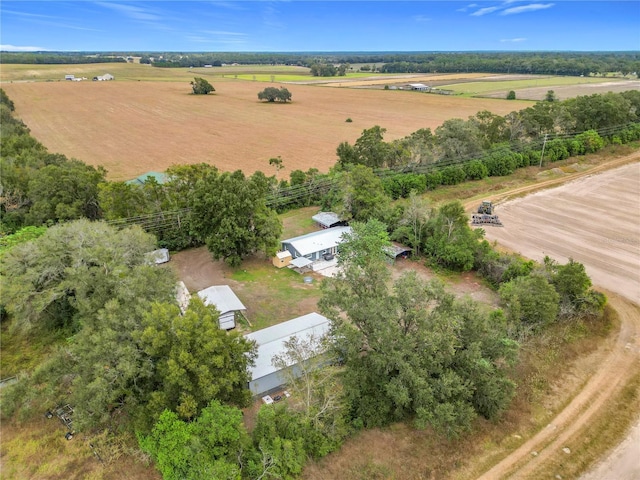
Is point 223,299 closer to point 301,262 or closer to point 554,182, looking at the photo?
point 301,262

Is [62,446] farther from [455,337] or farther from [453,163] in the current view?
[453,163]

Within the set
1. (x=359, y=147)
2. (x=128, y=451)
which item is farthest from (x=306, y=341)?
(x=359, y=147)

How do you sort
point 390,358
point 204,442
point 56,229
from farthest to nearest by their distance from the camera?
point 56,229 < point 390,358 < point 204,442

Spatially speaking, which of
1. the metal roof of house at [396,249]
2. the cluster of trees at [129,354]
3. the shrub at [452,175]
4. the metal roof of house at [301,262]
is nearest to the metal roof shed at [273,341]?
the cluster of trees at [129,354]

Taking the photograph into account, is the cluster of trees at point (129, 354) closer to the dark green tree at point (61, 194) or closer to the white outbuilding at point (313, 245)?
the white outbuilding at point (313, 245)

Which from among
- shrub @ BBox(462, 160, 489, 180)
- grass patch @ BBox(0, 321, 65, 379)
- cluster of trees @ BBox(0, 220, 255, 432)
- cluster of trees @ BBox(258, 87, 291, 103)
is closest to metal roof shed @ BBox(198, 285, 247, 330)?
cluster of trees @ BBox(0, 220, 255, 432)

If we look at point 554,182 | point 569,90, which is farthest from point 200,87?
point 569,90

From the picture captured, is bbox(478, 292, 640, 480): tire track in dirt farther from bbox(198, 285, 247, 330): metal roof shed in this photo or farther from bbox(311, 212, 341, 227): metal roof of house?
bbox(311, 212, 341, 227): metal roof of house
